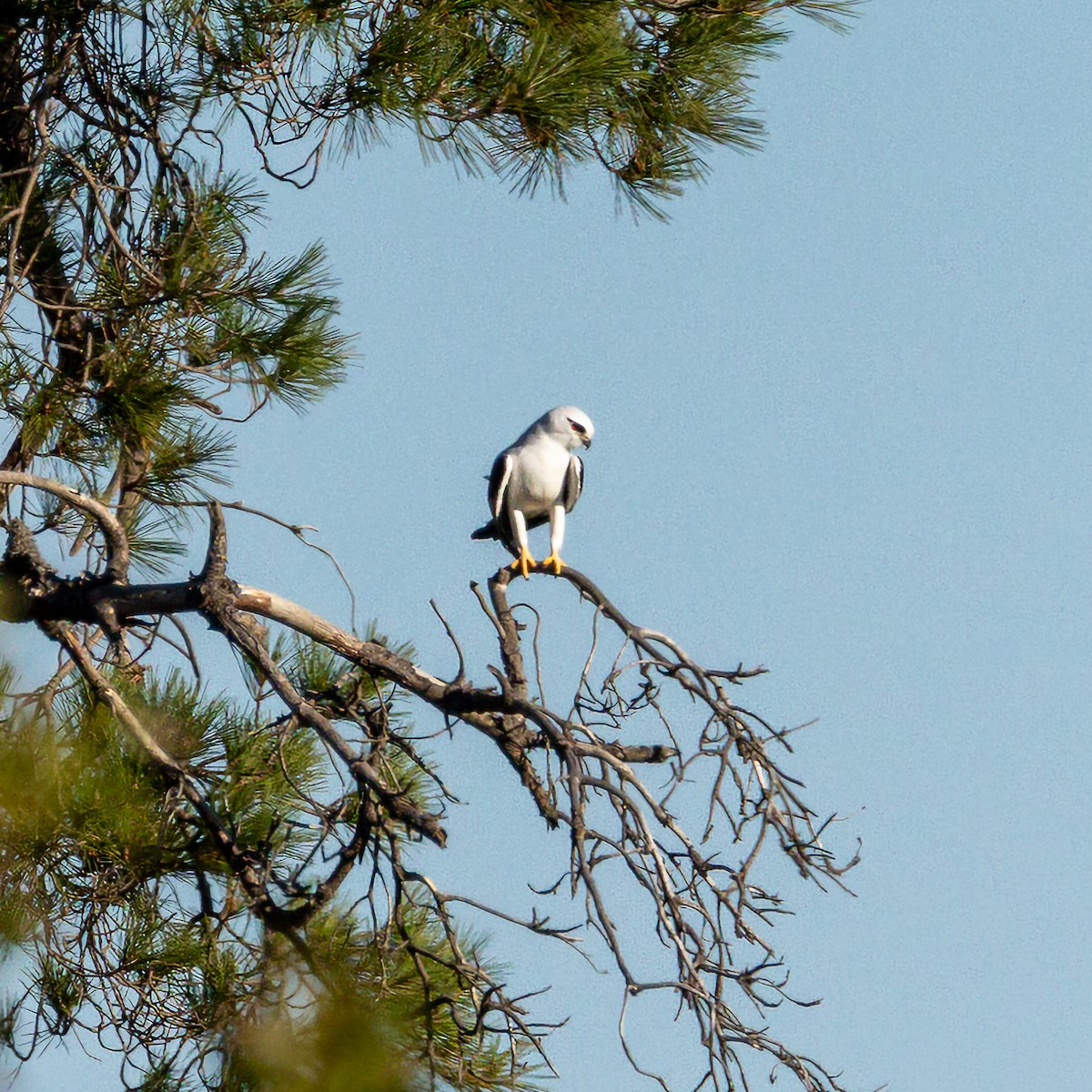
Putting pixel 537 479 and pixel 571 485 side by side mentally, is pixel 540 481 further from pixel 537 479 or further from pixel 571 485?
pixel 571 485

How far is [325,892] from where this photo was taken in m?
3.51

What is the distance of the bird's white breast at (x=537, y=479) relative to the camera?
496cm

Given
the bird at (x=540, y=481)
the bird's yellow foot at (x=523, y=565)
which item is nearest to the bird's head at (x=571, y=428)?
the bird at (x=540, y=481)

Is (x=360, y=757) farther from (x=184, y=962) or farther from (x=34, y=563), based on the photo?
(x=34, y=563)

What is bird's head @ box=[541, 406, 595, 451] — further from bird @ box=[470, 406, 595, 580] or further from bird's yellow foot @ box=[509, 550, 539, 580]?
bird's yellow foot @ box=[509, 550, 539, 580]

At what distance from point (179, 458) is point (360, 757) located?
1234 mm

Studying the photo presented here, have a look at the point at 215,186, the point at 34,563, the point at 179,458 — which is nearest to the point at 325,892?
the point at 34,563

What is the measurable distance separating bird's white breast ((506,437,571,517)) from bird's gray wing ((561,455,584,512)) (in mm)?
22

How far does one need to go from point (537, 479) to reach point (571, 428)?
23cm

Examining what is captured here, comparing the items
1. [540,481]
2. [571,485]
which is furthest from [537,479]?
[571,485]

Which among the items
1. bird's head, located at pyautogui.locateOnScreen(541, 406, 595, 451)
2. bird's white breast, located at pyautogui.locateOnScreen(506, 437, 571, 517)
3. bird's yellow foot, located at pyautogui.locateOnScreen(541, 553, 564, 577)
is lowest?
bird's yellow foot, located at pyautogui.locateOnScreen(541, 553, 564, 577)

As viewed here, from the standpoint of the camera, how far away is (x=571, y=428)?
5094 millimetres

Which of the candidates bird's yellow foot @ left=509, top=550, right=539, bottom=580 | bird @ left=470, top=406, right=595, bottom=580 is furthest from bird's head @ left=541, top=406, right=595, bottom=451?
bird's yellow foot @ left=509, top=550, right=539, bottom=580

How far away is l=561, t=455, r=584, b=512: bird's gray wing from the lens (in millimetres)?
5098
